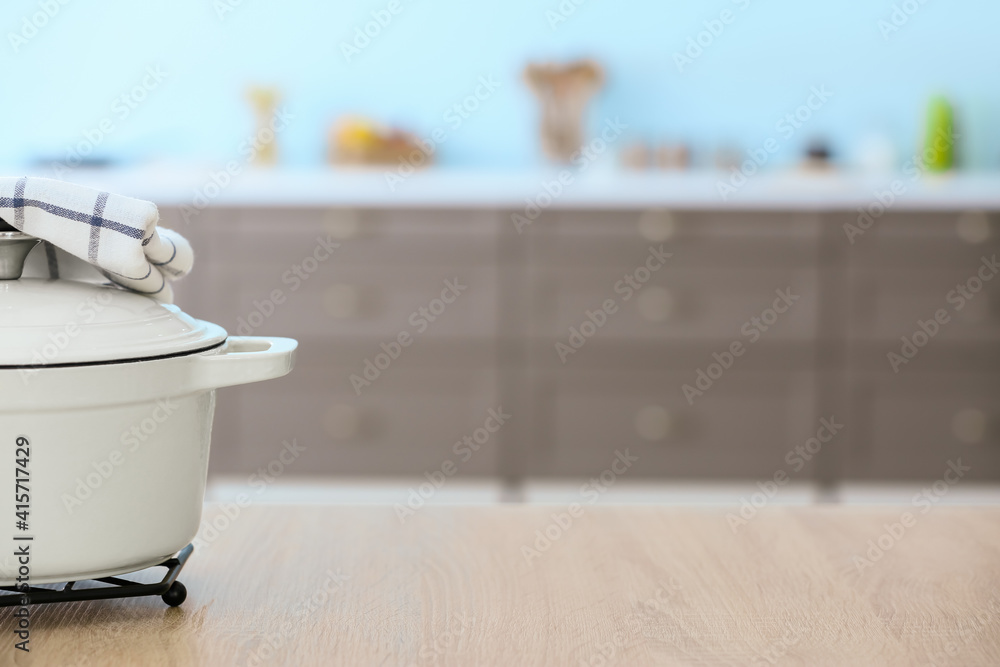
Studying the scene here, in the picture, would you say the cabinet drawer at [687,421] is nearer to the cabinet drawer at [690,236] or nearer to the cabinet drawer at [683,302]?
the cabinet drawer at [683,302]

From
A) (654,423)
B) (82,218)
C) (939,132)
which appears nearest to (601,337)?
(654,423)

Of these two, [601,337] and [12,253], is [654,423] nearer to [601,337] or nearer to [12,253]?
[601,337]

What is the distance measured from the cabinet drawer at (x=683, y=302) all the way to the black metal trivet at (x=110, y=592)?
6.50 ft

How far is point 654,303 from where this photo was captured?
255 cm

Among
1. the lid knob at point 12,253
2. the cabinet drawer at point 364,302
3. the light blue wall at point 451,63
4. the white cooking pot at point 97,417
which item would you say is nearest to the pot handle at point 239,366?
the white cooking pot at point 97,417

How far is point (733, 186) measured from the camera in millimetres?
2537

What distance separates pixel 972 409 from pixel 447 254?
4.65ft

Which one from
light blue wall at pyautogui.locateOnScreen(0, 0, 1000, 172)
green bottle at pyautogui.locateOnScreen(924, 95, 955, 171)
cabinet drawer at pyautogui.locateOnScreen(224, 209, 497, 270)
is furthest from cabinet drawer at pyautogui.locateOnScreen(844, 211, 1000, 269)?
cabinet drawer at pyautogui.locateOnScreen(224, 209, 497, 270)

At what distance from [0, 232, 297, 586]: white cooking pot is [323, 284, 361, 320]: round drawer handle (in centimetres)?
197

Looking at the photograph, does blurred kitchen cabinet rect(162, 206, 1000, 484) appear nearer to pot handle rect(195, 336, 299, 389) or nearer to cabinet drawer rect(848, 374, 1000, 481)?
cabinet drawer rect(848, 374, 1000, 481)

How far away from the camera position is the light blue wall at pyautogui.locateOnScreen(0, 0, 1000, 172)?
311 centimetres

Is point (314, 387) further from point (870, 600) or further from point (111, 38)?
point (870, 600)

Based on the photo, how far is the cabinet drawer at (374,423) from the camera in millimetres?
2557

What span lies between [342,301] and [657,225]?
2.73ft
